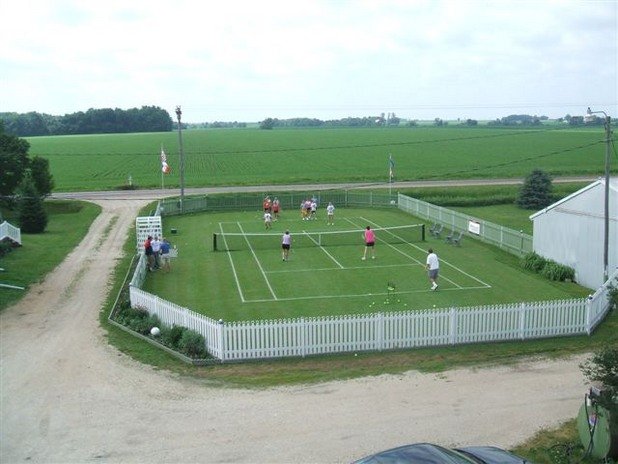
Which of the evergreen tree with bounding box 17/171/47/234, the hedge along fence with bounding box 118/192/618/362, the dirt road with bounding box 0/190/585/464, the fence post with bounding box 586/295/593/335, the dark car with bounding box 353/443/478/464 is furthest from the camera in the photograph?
the evergreen tree with bounding box 17/171/47/234

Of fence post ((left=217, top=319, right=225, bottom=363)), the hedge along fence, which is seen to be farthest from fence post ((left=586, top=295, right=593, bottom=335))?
fence post ((left=217, top=319, right=225, bottom=363))

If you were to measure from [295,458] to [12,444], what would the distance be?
5342 mm

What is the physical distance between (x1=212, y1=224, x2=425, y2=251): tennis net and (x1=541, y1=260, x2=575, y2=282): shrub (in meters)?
9.14

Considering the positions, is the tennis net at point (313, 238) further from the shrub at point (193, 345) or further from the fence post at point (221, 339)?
the fence post at point (221, 339)

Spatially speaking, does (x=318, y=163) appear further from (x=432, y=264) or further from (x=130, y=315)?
(x=130, y=315)

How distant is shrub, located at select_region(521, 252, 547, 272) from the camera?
28.5 m

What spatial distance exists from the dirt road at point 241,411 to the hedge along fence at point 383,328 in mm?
1783

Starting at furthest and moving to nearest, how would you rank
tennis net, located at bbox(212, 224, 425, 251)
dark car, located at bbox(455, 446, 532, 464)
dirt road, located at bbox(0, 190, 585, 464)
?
1. tennis net, located at bbox(212, 224, 425, 251)
2. dirt road, located at bbox(0, 190, 585, 464)
3. dark car, located at bbox(455, 446, 532, 464)

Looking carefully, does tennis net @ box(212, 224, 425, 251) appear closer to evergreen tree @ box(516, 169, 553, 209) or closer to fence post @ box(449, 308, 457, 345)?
evergreen tree @ box(516, 169, 553, 209)

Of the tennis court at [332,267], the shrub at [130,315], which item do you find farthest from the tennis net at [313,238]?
the shrub at [130,315]

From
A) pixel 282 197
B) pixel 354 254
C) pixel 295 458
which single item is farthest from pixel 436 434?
pixel 282 197

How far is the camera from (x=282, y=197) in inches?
2036

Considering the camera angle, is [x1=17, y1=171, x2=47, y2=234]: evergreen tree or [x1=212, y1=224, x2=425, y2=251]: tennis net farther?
[x1=17, y1=171, x2=47, y2=234]: evergreen tree

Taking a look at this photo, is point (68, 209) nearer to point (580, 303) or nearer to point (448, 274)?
point (448, 274)
